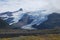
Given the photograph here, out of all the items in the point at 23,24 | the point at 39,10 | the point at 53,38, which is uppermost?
the point at 39,10

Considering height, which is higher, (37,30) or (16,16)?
(16,16)

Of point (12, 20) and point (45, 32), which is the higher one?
point (12, 20)

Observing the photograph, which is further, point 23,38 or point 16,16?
point 16,16

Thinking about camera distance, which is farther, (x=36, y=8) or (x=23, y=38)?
(x=36, y=8)

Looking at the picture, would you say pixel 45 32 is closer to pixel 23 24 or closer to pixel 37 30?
pixel 37 30

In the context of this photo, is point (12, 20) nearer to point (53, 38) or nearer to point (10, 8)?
point (10, 8)

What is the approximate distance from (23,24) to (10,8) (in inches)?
45.9

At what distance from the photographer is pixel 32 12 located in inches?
435

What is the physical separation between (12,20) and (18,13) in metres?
0.55

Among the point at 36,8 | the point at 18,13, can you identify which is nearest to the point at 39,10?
the point at 36,8

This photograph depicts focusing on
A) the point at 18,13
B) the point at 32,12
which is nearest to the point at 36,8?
the point at 32,12

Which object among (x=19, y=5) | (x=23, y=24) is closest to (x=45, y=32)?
(x=23, y=24)

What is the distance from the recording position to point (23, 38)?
10.0m

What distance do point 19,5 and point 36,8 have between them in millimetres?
964
